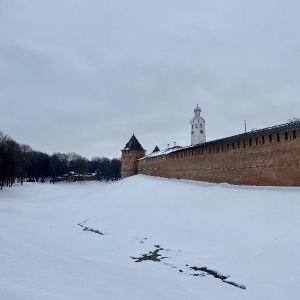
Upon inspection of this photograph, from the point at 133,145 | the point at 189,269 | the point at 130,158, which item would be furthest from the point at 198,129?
the point at 189,269

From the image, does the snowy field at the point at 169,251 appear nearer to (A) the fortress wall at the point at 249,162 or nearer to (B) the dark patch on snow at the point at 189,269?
(B) the dark patch on snow at the point at 189,269

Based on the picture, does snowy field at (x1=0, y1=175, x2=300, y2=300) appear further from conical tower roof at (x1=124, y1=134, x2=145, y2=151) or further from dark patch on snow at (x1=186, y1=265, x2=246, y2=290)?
conical tower roof at (x1=124, y1=134, x2=145, y2=151)

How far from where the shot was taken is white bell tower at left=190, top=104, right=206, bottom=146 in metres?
42.4

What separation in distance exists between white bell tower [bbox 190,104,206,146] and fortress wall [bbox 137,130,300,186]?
56.8ft

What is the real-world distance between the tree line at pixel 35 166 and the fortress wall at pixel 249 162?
55.9 ft

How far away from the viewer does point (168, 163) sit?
27859 millimetres

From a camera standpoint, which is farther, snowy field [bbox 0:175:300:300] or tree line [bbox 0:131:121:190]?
tree line [bbox 0:131:121:190]

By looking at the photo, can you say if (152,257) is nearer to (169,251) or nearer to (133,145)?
(169,251)

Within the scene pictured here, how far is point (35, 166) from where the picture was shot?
57.1 metres

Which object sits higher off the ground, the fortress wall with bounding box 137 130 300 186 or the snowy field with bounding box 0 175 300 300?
the fortress wall with bounding box 137 130 300 186

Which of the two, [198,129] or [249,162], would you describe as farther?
[198,129]

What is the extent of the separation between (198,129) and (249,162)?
84.0 feet

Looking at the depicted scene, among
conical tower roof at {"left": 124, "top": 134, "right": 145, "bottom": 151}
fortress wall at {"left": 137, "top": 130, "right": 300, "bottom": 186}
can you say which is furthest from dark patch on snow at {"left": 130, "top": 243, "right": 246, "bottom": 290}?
conical tower roof at {"left": 124, "top": 134, "right": 145, "bottom": 151}

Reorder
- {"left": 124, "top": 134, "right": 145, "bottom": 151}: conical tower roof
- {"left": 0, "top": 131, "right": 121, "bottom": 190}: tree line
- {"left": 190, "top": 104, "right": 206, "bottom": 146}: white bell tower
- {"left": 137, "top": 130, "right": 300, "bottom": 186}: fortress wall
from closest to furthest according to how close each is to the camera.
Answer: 1. {"left": 137, "top": 130, "right": 300, "bottom": 186}: fortress wall
2. {"left": 0, "top": 131, "right": 121, "bottom": 190}: tree line
3. {"left": 124, "top": 134, "right": 145, "bottom": 151}: conical tower roof
4. {"left": 190, "top": 104, "right": 206, "bottom": 146}: white bell tower
